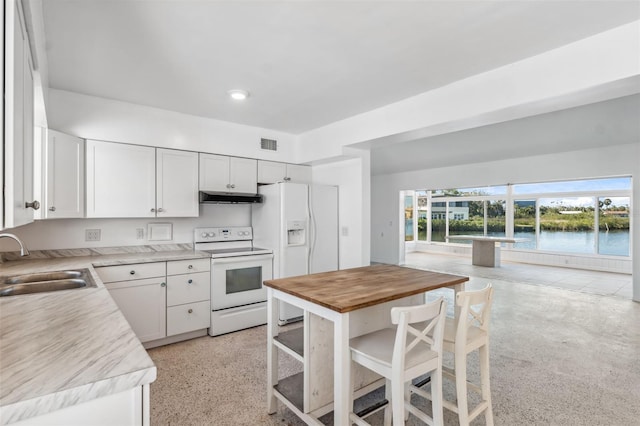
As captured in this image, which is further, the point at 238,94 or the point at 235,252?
the point at 235,252

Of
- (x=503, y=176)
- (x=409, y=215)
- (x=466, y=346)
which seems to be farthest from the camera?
(x=409, y=215)

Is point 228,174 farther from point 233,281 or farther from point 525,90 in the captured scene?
point 525,90

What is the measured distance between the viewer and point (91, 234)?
11.1 ft

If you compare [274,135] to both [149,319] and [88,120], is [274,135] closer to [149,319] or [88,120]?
[88,120]

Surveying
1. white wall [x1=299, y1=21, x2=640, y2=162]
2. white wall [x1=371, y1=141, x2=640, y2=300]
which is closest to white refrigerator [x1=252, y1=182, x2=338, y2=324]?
white wall [x1=299, y1=21, x2=640, y2=162]

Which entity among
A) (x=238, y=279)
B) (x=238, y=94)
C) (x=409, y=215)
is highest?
(x=238, y=94)

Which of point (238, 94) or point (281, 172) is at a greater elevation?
point (238, 94)

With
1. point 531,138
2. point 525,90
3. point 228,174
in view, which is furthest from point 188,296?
point 531,138

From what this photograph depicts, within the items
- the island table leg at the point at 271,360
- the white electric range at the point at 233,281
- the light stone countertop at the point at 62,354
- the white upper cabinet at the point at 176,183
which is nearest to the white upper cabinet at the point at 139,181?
the white upper cabinet at the point at 176,183

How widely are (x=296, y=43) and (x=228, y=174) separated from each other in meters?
2.14

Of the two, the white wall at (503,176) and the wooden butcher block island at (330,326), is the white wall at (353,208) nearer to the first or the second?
the wooden butcher block island at (330,326)

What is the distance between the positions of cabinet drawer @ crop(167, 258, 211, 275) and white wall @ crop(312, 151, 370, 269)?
5.77 ft

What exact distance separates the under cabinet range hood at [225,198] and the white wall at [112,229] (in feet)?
1.31

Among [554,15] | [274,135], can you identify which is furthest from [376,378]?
[274,135]
